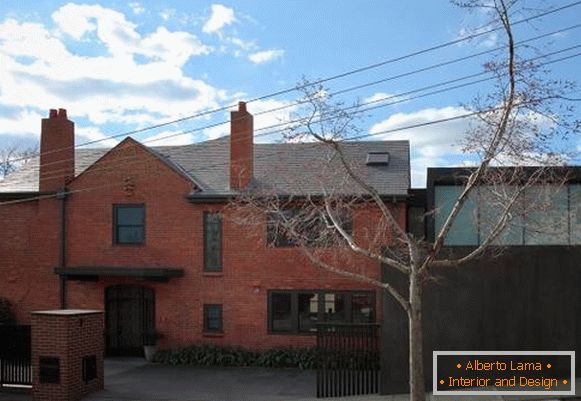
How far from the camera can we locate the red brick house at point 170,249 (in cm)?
2162

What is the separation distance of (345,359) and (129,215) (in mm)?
10614

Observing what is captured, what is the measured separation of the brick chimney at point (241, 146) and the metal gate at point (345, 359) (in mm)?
8114

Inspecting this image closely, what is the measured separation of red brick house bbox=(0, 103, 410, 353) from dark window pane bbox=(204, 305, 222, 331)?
37 mm

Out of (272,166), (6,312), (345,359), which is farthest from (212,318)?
(345,359)

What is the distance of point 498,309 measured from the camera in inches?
595

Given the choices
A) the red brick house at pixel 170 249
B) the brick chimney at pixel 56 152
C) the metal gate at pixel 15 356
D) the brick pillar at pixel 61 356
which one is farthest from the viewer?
the brick chimney at pixel 56 152

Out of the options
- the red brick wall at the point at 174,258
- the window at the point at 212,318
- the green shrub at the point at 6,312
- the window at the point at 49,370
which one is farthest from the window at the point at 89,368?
the green shrub at the point at 6,312

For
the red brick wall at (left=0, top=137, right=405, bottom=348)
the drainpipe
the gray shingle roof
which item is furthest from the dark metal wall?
the drainpipe

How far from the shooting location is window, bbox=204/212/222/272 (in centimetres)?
2231

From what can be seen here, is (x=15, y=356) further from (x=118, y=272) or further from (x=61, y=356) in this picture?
(x=118, y=272)

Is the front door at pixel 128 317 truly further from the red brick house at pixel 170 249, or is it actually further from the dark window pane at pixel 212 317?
the dark window pane at pixel 212 317

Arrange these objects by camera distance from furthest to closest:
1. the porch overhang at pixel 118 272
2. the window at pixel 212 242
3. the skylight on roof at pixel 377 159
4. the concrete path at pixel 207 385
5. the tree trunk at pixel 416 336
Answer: the skylight on roof at pixel 377 159
the window at pixel 212 242
the porch overhang at pixel 118 272
the concrete path at pixel 207 385
the tree trunk at pixel 416 336

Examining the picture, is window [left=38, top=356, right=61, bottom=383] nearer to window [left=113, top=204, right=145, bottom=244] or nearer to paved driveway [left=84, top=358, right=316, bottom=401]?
paved driveway [left=84, top=358, right=316, bottom=401]

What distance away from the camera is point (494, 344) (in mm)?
15047
